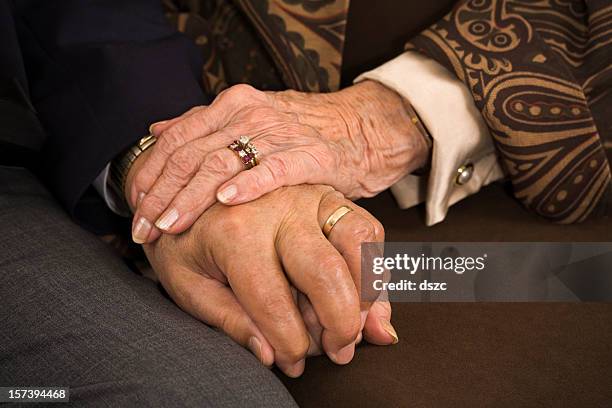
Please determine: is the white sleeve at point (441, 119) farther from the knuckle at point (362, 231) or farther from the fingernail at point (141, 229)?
the fingernail at point (141, 229)

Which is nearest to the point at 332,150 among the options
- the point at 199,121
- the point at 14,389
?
the point at 199,121

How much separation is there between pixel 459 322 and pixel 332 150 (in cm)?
23

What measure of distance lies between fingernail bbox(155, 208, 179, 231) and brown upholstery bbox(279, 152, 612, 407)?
191mm

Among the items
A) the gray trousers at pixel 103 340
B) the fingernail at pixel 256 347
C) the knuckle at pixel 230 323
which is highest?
the gray trousers at pixel 103 340

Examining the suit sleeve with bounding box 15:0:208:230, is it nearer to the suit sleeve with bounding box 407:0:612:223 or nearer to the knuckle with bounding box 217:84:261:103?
the knuckle with bounding box 217:84:261:103

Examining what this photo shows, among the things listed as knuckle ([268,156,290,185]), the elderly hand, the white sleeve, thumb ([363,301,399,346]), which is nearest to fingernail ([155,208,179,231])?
the elderly hand

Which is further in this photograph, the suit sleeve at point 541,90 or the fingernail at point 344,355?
the suit sleeve at point 541,90

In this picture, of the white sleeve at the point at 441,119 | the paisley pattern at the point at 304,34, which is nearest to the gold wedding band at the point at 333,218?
the white sleeve at the point at 441,119

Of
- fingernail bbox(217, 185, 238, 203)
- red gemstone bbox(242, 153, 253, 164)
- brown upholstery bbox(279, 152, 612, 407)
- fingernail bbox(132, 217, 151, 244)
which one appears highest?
red gemstone bbox(242, 153, 253, 164)

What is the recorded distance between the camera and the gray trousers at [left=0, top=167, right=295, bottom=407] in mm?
514

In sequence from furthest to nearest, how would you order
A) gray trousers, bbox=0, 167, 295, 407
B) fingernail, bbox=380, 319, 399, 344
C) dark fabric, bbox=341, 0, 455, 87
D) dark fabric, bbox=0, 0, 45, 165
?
dark fabric, bbox=341, 0, 455, 87 < dark fabric, bbox=0, 0, 45, 165 < fingernail, bbox=380, 319, 399, 344 < gray trousers, bbox=0, 167, 295, 407

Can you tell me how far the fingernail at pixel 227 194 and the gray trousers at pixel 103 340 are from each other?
121 millimetres

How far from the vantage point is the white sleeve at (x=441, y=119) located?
0.79 meters

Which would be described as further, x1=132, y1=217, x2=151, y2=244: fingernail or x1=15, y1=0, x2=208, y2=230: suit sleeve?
x1=15, y1=0, x2=208, y2=230: suit sleeve
